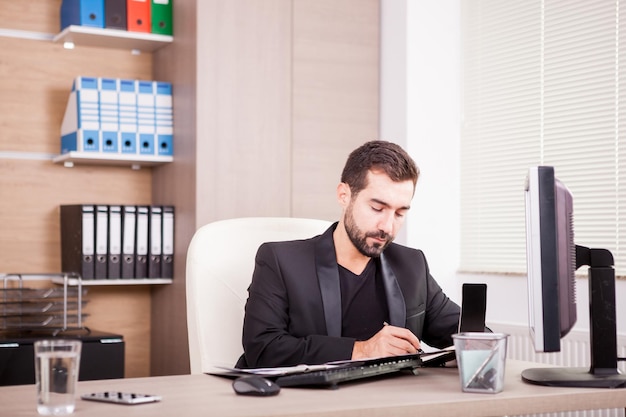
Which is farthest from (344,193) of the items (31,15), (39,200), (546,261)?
(31,15)

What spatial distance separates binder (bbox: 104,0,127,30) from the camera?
3.61m

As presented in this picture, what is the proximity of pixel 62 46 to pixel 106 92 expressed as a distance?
0.40m

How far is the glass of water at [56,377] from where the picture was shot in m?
1.29

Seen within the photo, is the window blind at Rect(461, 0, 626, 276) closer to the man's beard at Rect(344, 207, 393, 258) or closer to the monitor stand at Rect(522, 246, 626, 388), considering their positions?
the man's beard at Rect(344, 207, 393, 258)

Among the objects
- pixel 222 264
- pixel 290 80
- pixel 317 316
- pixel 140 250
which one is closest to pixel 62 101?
pixel 140 250

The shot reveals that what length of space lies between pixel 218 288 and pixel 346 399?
809 mm

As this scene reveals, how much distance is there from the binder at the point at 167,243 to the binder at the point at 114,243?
7.3 inches

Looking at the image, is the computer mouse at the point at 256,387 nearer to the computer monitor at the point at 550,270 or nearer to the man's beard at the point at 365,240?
the computer monitor at the point at 550,270

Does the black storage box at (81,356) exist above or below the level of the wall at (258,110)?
below

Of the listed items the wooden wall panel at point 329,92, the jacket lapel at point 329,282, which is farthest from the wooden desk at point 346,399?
the wooden wall panel at point 329,92

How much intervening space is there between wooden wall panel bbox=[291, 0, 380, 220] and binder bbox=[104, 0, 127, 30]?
0.74 meters

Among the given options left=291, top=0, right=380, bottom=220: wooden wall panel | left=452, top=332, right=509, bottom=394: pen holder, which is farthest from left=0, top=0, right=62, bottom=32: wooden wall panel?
left=452, top=332, right=509, bottom=394: pen holder

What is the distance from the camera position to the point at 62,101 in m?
3.77

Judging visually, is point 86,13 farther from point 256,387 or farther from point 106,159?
point 256,387
